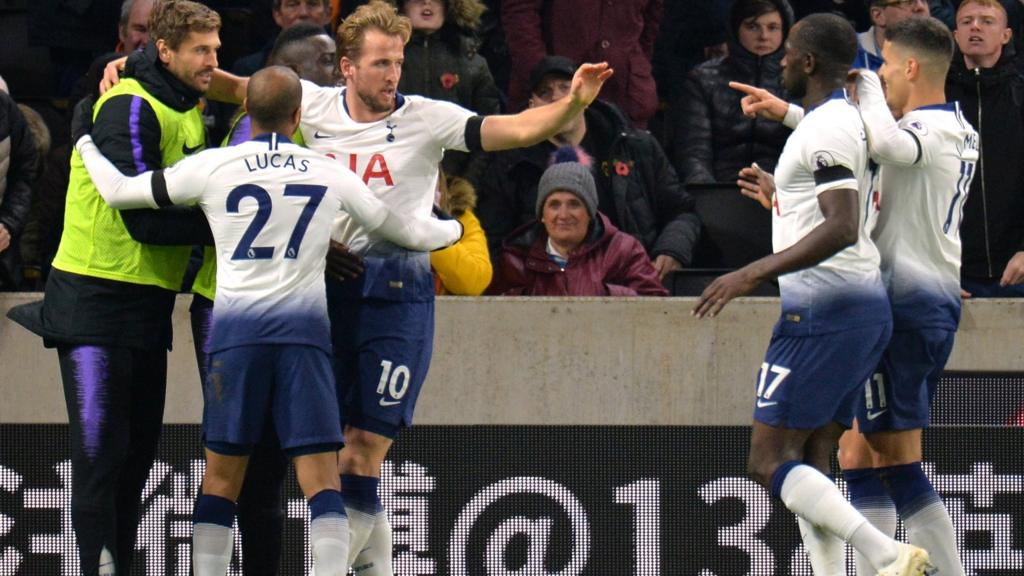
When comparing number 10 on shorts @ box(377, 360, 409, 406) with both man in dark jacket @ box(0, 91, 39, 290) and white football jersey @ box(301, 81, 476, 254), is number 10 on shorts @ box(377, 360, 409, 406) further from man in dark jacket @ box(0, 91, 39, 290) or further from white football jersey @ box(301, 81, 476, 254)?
man in dark jacket @ box(0, 91, 39, 290)

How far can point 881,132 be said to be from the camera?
7.15m

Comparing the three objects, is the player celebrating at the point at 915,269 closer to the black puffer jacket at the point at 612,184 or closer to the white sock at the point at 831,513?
the white sock at the point at 831,513

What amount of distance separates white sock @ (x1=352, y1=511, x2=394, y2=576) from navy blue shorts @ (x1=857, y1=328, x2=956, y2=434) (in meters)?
1.90

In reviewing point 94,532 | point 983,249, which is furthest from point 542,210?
point 94,532

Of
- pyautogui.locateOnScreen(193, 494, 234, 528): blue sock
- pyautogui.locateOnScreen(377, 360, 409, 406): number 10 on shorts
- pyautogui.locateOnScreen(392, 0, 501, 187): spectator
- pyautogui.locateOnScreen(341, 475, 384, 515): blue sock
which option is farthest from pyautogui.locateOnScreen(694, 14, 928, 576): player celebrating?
pyautogui.locateOnScreen(392, 0, 501, 187): spectator

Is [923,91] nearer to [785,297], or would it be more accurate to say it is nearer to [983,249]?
[785,297]

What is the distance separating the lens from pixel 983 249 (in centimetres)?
953

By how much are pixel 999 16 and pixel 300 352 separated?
463cm

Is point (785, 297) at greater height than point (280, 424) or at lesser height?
greater

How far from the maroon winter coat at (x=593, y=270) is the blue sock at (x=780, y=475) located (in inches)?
85.0

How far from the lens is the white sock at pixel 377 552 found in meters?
7.40

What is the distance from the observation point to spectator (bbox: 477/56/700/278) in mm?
9820

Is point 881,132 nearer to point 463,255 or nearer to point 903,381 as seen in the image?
point 903,381

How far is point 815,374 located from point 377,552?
181 cm
